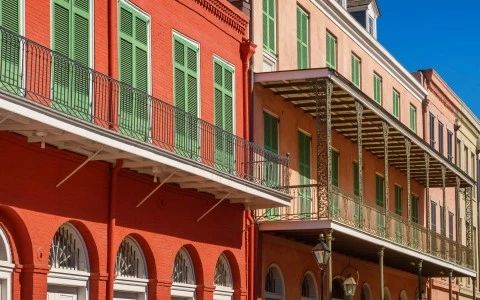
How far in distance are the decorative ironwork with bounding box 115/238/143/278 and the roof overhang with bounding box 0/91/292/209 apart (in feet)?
4.11

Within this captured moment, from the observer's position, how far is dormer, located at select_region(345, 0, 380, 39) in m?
36.1

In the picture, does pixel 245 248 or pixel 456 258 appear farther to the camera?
pixel 456 258

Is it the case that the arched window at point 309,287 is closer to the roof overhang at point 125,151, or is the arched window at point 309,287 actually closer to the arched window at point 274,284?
the arched window at point 274,284

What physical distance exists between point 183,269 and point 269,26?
22.5 feet

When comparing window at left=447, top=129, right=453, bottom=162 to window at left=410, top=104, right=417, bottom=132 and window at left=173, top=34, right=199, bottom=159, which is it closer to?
window at left=410, top=104, right=417, bottom=132

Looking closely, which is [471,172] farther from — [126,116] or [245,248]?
[126,116]

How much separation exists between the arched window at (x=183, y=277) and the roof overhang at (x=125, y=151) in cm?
130

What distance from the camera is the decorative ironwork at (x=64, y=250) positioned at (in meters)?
16.1

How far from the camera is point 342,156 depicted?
28.5 metres

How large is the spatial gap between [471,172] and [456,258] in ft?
39.1

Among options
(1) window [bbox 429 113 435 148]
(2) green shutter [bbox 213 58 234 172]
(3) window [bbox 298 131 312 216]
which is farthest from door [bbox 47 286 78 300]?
(1) window [bbox 429 113 435 148]

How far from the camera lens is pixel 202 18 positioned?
21172 mm

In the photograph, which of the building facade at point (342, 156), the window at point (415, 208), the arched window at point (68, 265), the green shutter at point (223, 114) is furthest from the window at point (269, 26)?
the window at point (415, 208)

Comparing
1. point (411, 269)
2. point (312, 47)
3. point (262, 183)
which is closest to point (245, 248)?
point (262, 183)
